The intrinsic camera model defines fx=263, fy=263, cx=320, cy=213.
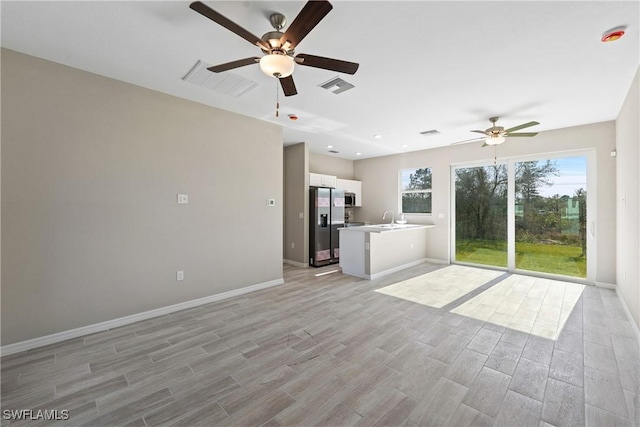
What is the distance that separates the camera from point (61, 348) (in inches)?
102

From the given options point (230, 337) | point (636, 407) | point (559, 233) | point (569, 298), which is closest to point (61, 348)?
point (230, 337)

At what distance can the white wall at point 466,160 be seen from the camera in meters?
4.38

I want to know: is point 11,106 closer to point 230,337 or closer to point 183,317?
point 183,317

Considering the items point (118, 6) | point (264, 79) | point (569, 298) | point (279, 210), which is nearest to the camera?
point (118, 6)

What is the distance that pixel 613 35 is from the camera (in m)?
2.17

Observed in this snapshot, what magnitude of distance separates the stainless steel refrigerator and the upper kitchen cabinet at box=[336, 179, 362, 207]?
2.43 feet

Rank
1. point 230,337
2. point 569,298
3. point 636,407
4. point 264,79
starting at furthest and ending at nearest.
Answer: point 569,298 → point 264,79 → point 230,337 → point 636,407

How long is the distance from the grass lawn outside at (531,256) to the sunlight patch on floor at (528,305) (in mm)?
345

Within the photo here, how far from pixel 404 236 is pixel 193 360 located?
4663mm

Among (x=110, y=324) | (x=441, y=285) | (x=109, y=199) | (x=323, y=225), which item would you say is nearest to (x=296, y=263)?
(x=323, y=225)

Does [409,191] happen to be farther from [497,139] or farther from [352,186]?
[497,139]

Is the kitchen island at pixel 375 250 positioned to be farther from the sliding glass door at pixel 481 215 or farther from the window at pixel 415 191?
the sliding glass door at pixel 481 215

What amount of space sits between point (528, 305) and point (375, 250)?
238 centimetres

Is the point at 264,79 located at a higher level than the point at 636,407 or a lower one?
higher
